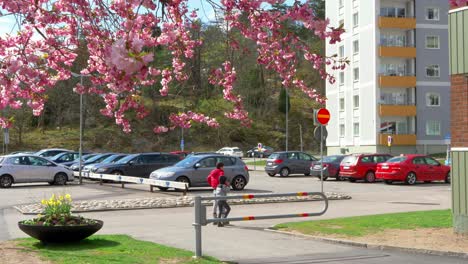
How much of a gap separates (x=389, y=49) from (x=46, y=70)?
52716mm

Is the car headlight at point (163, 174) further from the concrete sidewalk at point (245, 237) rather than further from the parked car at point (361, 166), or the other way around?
the parked car at point (361, 166)

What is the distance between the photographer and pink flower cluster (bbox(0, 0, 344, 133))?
700cm

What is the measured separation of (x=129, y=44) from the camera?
548 centimetres

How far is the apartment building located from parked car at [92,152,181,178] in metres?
31.4

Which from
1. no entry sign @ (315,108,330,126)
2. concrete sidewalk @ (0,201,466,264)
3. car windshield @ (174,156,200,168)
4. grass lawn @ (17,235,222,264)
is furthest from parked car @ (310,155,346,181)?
grass lawn @ (17,235,222,264)

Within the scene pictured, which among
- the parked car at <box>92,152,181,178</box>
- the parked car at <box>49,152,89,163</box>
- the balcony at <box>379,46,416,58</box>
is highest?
the balcony at <box>379,46,416,58</box>

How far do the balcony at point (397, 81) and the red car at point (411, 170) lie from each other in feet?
88.4

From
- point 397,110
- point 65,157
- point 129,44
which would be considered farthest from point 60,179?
point 397,110

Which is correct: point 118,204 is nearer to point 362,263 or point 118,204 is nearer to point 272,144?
point 362,263

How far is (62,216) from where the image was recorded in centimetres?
1152

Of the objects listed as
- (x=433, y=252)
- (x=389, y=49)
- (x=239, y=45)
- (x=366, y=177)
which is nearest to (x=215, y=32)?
(x=239, y=45)

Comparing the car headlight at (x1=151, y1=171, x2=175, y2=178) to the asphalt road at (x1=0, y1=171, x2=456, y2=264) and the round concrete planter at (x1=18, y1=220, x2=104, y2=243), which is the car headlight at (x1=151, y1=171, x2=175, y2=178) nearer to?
the asphalt road at (x1=0, y1=171, x2=456, y2=264)

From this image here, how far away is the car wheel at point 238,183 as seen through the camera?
27.5 m

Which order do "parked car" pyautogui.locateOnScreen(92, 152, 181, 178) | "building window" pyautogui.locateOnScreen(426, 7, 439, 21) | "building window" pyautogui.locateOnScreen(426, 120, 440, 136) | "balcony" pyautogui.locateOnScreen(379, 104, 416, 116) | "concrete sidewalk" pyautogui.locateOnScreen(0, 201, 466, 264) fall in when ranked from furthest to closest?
"building window" pyautogui.locateOnScreen(426, 120, 440, 136) < "building window" pyautogui.locateOnScreen(426, 7, 439, 21) < "balcony" pyautogui.locateOnScreen(379, 104, 416, 116) < "parked car" pyautogui.locateOnScreen(92, 152, 181, 178) < "concrete sidewalk" pyautogui.locateOnScreen(0, 201, 466, 264)
